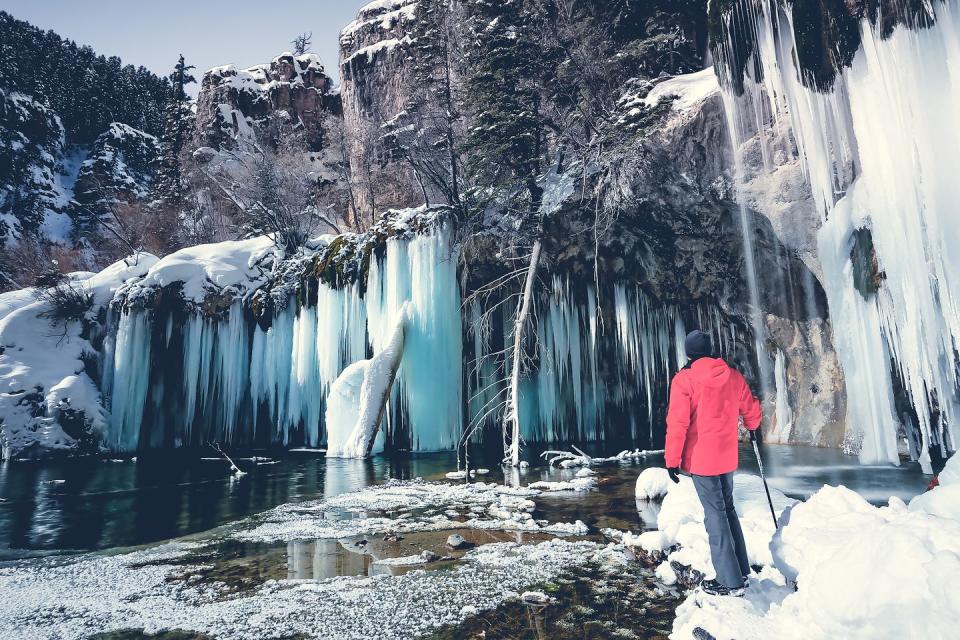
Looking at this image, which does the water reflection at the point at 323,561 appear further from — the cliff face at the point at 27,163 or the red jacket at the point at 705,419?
the cliff face at the point at 27,163

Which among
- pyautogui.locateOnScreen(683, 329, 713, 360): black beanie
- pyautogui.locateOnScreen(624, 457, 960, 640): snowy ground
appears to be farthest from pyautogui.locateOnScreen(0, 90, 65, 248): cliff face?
pyautogui.locateOnScreen(624, 457, 960, 640): snowy ground

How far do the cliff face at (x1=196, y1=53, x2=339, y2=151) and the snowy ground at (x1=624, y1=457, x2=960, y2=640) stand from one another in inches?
1651

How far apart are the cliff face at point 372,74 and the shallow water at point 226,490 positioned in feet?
77.5

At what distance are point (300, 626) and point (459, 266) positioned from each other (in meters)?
11.5

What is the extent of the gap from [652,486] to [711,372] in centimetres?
386

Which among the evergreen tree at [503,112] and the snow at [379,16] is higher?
the snow at [379,16]

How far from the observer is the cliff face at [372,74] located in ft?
115

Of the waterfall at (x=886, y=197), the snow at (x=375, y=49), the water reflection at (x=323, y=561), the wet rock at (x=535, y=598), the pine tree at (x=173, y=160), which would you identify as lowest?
the wet rock at (x=535, y=598)

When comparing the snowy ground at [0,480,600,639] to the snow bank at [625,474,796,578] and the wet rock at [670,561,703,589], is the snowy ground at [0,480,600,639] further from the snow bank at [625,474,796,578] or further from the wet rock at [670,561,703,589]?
the wet rock at [670,561,703,589]

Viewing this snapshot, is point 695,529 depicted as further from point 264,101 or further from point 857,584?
point 264,101

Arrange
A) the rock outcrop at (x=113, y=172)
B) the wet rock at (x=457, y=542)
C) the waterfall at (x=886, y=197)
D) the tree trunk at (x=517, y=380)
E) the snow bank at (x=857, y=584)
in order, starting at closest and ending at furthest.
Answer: the snow bank at (x=857, y=584)
the wet rock at (x=457, y=542)
the waterfall at (x=886, y=197)
the tree trunk at (x=517, y=380)
the rock outcrop at (x=113, y=172)

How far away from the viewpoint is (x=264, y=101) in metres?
40.1

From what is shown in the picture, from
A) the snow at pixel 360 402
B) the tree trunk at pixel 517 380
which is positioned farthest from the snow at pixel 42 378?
the tree trunk at pixel 517 380

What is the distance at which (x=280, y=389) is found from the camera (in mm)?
16188
